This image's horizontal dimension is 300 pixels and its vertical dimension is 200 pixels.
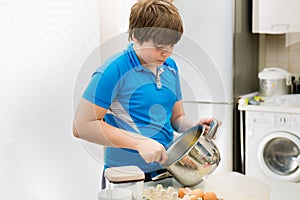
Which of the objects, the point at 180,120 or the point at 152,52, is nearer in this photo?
the point at 152,52

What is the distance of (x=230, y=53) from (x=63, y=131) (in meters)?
1.25

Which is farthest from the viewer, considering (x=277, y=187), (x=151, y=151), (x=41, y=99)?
(x=41, y=99)

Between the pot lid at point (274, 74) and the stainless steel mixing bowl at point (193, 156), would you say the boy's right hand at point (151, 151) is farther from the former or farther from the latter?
the pot lid at point (274, 74)

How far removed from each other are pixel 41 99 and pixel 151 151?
1302 mm

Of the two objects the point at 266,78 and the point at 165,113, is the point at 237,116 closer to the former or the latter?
the point at 266,78

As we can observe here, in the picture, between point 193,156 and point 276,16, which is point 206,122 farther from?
point 276,16

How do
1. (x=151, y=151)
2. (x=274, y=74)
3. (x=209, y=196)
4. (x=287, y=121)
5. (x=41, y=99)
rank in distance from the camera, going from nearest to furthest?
(x=151, y=151) < (x=209, y=196) < (x=41, y=99) < (x=287, y=121) < (x=274, y=74)

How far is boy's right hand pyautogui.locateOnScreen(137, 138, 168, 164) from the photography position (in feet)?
3.16

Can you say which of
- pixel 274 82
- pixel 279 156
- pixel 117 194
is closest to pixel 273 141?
pixel 279 156

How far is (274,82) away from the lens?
9.60 feet

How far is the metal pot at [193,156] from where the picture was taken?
1.10 meters

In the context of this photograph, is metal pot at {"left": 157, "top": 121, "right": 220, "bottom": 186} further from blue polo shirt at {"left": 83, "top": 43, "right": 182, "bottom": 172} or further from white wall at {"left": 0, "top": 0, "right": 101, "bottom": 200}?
white wall at {"left": 0, "top": 0, "right": 101, "bottom": 200}

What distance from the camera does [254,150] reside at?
286cm

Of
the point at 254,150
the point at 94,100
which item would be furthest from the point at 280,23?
the point at 94,100
